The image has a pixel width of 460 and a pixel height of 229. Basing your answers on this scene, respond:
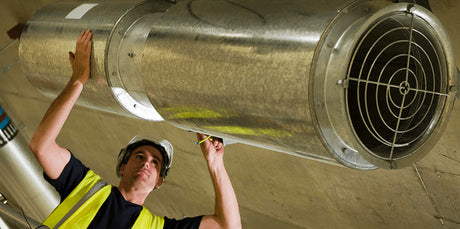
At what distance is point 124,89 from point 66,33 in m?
0.38

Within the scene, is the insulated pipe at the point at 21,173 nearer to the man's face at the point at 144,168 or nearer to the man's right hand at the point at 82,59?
the man's face at the point at 144,168

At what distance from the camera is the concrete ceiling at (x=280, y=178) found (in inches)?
71.1

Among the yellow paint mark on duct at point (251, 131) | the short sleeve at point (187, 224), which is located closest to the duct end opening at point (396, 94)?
the yellow paint mark on duct at point (251, 131)

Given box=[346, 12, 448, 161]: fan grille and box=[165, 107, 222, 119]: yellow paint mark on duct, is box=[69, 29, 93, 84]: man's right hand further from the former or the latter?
box=[346, 12, 448, 161]: fan grille

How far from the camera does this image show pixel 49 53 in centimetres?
197

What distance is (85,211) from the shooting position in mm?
1877

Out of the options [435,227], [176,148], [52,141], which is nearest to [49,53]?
[52,141]

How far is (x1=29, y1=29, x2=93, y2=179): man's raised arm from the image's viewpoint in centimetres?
176

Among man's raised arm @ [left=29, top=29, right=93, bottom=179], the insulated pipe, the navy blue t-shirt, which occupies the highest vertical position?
man's raised arm @ [left=29, top=29, right=93, bottom=179]

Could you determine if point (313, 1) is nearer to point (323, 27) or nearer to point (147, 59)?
point (323, 27)

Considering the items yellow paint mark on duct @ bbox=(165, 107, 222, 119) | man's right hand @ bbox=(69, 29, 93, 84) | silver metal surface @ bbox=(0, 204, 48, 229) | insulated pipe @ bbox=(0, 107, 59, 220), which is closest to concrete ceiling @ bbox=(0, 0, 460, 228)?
insulated pipe @ bbox=(0, 107, 59, 220)

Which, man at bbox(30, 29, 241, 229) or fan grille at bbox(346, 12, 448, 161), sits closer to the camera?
fan grille at bbox(346, 12, 448, 161)

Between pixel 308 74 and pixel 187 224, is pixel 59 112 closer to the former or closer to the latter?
pixel 187 224

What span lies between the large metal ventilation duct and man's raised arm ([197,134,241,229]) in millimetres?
334
